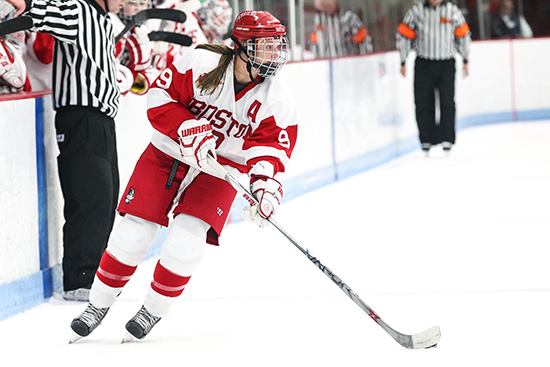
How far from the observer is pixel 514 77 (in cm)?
913

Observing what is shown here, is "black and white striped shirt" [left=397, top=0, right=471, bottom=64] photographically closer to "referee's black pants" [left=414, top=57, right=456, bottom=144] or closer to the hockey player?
"referee's black pants" [left=414, top=57, right=456, bottom=144]

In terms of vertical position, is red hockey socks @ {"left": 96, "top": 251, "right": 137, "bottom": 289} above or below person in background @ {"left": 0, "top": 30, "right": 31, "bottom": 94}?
below

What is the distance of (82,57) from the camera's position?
2809 mm

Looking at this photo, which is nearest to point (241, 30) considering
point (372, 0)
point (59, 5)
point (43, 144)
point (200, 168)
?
point (200, 168)

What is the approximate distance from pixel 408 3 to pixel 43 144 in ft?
19.3

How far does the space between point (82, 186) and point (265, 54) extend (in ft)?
3.17

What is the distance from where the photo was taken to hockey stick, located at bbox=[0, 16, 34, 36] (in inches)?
101

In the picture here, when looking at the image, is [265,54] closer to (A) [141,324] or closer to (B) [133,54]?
(A) [141,324]

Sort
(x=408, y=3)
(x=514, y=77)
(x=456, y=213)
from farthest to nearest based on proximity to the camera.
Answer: (x=514, y=77)
(x=408, y=3)
(x=456, y=213)

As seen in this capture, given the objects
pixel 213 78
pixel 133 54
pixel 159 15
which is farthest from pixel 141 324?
pixel 133 54

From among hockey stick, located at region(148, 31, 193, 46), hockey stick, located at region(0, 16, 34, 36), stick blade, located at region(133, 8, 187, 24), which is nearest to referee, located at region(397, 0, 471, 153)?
hockey stick, located at region(148, 31, 193, 46)

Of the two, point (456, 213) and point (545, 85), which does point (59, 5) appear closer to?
point (456, 213)

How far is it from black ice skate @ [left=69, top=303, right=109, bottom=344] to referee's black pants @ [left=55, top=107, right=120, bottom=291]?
56cm

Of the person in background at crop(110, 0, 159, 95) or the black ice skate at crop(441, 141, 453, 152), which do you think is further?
the black ice skate at crop(441, 141, 453, 152)
